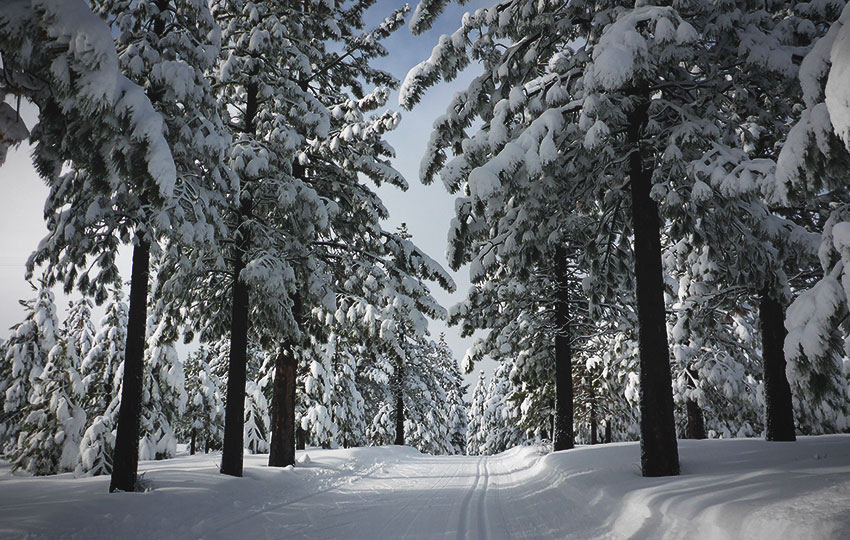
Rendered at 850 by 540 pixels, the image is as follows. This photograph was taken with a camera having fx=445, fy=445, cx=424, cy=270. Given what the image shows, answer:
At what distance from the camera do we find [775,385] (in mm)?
10109

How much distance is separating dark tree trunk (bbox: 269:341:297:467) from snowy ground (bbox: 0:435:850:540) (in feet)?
5.31

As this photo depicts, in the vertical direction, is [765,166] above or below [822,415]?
above

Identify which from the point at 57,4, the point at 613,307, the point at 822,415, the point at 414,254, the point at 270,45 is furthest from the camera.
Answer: the point at 822,415

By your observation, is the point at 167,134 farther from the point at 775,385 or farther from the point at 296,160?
the point at 775,385

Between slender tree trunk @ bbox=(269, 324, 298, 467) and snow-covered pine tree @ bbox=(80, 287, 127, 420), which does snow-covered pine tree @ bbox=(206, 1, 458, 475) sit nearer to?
slender tree trunk @ bbox=(269, 324, 298, 467)

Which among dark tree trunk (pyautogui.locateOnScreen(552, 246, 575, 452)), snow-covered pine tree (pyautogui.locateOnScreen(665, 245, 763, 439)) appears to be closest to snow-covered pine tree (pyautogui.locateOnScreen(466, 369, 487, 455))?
snow-covered pine tree (pyautogui.locateOnScreen(665, 245, 763, 439))

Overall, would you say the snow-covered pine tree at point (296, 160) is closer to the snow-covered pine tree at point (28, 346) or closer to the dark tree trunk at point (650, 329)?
the dark tree trunk at point (650, 329)

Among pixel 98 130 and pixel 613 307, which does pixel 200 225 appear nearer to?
pixel 98 130

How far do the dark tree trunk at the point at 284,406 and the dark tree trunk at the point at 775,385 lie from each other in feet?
39.5

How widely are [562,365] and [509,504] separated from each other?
7545mm

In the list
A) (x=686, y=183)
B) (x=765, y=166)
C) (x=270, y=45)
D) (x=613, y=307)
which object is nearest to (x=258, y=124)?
(x=270, y=45)

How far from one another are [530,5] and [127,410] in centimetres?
1022

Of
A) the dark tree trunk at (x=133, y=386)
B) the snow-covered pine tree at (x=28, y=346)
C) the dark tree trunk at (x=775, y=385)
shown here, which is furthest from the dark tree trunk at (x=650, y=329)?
the snow-covered pine tree at (x=28, y=346)

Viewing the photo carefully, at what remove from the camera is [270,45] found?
11.1 m
